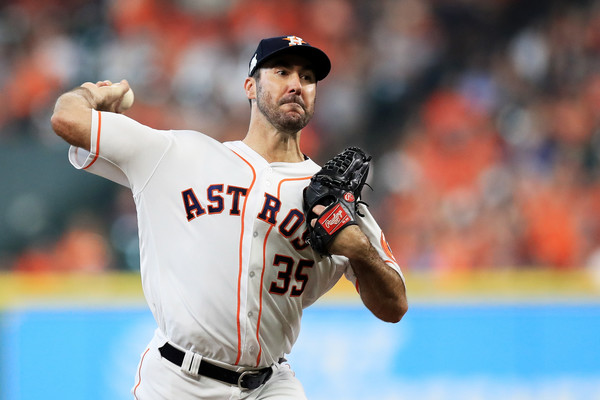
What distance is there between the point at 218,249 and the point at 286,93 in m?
0.69

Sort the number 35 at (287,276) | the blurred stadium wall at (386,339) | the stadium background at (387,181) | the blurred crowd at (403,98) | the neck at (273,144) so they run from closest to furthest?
the number 35 at (287,276), the neck at (273,144), the blurred stadium wall at (386,339), the stadium background at (387,181), the blurred crowd at (403,98)

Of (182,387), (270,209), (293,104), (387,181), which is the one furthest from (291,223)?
(387,181)

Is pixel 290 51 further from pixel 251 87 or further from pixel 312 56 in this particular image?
pixel 251 87

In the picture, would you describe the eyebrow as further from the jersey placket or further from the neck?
the jersey placket

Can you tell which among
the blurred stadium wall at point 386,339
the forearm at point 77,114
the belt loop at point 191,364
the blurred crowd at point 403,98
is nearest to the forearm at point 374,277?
the belt loop at point 191,364

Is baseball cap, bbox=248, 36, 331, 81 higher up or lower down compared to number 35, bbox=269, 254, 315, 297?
higher up

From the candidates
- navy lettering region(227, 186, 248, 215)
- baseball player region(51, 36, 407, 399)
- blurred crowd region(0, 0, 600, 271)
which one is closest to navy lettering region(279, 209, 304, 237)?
baseball player region(51, 36, 407, 399)

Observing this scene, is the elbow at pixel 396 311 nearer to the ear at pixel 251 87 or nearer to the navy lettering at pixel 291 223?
the navy lettering at pixel 291 223

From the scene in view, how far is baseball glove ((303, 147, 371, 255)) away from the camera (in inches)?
113

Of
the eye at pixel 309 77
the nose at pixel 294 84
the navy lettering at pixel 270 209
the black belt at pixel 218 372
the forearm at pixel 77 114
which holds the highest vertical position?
the eye at pixel 309 77

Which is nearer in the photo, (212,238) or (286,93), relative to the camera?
(212,238)

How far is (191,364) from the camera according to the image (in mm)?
3018

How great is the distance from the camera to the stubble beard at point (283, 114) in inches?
128

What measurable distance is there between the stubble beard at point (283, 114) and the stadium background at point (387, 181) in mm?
3064
